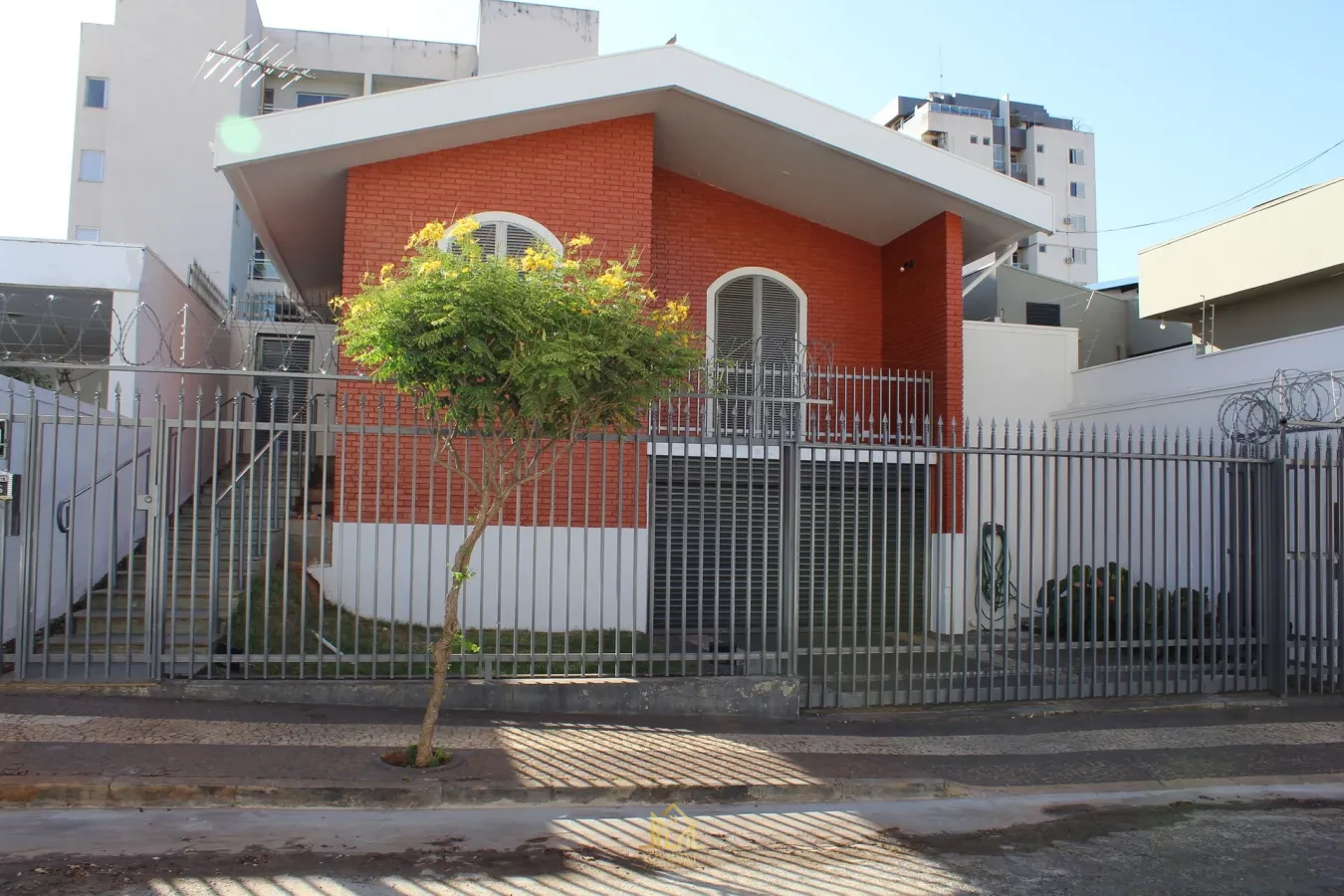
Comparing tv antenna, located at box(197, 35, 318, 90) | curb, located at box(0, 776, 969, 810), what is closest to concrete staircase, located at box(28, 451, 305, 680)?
curb, located at box(0, 776, 969, 810)

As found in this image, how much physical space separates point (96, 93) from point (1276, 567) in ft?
96.1

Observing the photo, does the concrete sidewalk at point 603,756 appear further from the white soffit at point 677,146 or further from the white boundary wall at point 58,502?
the white soffit at point 677,146

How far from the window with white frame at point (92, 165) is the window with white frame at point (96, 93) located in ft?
4.06

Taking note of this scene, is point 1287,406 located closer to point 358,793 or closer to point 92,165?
point 358,793

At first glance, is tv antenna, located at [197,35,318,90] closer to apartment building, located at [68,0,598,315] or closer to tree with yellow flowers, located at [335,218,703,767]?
apartment building, located at [68,0,598,315]

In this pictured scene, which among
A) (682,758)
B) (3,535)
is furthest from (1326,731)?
(3,535)

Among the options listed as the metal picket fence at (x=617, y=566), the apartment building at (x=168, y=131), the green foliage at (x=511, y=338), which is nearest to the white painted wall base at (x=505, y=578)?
the metal picket fence at (x=617, y=566)

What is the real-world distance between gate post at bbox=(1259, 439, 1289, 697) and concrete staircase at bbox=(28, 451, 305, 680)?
30.0ft

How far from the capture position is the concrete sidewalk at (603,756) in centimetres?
615

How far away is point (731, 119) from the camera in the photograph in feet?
39.2

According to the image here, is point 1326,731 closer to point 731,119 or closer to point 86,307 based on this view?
point 731,119

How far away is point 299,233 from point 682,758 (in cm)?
958

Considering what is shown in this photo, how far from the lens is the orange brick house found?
406 inches

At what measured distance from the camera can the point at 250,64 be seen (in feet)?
88.6
